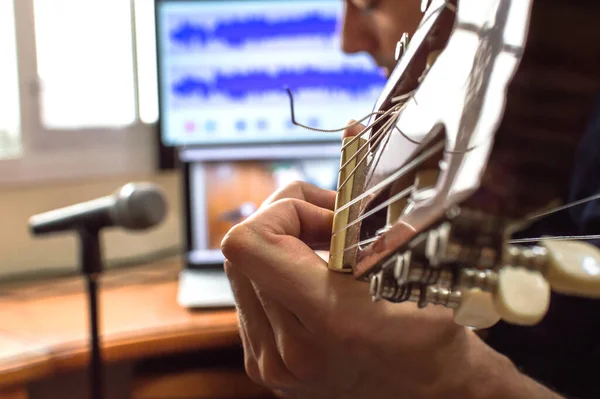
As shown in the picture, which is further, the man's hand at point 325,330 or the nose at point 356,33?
the nose at point 356,33

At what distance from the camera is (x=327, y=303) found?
19.1 inches

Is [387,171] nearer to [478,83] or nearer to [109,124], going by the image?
[478,83]

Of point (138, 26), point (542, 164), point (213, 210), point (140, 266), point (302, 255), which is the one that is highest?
point (138, 26)

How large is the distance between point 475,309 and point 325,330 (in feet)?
0.47

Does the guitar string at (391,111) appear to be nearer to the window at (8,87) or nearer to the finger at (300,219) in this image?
the finger at (300,219)

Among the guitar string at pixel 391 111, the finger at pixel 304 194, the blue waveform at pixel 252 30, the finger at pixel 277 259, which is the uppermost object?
the blue waveform at pixel 252 30

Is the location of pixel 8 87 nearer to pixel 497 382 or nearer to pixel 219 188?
pixel 219 188

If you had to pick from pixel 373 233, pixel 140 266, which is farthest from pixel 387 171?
pixel 140 266

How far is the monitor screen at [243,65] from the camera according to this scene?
1.30 metres

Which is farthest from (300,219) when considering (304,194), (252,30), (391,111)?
(252,30)

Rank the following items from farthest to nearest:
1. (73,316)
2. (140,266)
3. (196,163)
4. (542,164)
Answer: (140,266)
(196,163)
(73,316)
(542,164)

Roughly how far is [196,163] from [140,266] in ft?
0.96

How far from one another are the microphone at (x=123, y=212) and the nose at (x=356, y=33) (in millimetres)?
353

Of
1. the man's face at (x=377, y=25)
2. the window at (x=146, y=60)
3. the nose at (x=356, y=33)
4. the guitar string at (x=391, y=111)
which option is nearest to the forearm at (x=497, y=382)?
the guitar string at (x=391, y=111)
